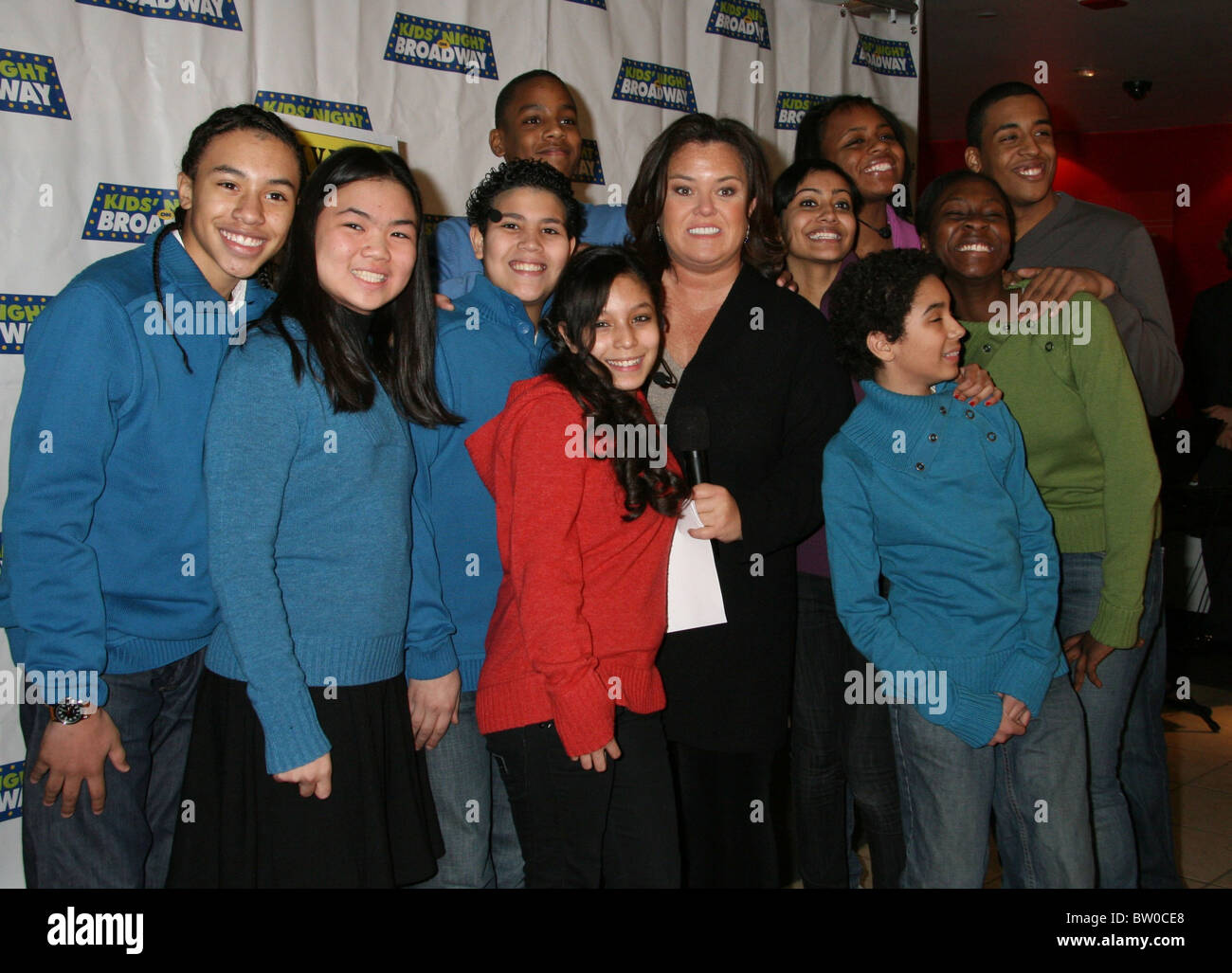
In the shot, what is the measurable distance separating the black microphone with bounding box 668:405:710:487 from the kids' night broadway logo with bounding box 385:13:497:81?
2224 millimetres

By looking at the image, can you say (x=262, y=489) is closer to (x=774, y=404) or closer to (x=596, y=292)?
(x=596, y=292)

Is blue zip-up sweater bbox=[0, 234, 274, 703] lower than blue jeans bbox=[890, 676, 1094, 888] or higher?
higher

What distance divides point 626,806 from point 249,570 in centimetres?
84

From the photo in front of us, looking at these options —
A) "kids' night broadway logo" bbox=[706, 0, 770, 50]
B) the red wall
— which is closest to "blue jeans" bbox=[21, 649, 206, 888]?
"kids' night broadway logo" bbox=[706, 0, 770, 50]

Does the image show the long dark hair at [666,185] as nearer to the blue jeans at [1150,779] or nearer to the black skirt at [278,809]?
the black skirt at [278,809]

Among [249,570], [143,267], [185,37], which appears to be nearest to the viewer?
[249,570]

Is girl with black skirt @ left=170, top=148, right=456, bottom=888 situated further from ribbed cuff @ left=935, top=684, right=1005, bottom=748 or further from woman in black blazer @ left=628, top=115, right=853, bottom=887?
ribbed cuff @ left=935, top=684, right=1005, bottom=748

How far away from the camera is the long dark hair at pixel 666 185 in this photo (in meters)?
2.21

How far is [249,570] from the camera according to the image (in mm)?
1586

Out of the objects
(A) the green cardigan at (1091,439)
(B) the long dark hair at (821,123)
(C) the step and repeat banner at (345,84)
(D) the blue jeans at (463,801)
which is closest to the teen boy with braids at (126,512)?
(C) the step and repeat banner at (345,84)

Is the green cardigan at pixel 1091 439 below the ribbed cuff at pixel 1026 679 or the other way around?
the other way around

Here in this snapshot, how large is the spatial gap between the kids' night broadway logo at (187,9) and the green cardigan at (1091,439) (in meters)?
2.52

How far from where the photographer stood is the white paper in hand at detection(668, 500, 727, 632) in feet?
6.68
